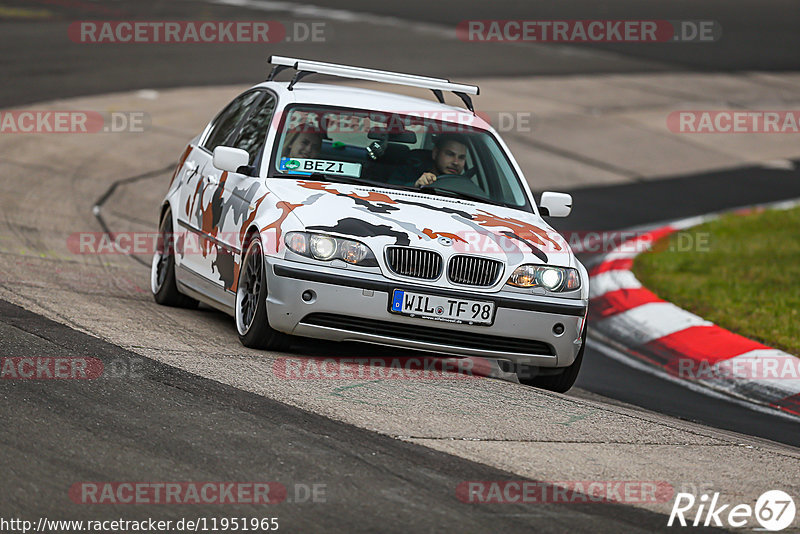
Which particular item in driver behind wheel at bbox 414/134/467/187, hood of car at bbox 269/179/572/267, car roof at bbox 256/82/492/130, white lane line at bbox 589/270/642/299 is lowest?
white lane line at bbox 589/270/642/299

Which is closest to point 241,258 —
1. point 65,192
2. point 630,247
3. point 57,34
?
point 65,192

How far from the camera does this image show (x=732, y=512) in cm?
536

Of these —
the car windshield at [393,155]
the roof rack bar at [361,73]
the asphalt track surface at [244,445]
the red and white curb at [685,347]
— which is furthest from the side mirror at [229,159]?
the red and white curb at [685,347]

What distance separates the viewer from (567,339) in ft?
25.0

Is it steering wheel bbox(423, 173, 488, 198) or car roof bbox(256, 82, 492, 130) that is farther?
car roof bbox(256, 82, 492, 130)

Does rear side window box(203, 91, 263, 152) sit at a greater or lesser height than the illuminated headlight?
greater

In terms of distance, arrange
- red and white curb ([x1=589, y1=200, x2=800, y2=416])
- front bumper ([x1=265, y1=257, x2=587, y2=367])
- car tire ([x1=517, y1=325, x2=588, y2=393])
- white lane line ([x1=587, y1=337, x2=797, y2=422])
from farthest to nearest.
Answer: red and white curb ([x1=589, y1=200, x2=800, y2=416])
white lane line ([x1=587, y1=337, x2=797, y2=422])
car tire ([x1=517, y1=325, x2=588, y2=393])
front bumper ([x1=265, y1=257, x2=587, y2=367])

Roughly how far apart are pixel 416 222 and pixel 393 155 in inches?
→ 40.5

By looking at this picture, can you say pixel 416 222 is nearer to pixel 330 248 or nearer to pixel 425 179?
pixel 330 248

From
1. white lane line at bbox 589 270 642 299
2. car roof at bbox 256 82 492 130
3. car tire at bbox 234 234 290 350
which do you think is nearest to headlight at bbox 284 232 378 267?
car tire at bbox 234 234 290 350

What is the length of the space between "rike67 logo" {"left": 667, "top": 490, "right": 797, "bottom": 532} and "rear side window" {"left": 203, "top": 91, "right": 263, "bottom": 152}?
4710mm

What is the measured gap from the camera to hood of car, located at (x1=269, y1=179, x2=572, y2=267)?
7363 mm

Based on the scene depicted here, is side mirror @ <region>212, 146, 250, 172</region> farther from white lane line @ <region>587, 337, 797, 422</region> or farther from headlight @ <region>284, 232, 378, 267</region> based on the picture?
white lane line @ <region>587, 337, 797, 422</region>

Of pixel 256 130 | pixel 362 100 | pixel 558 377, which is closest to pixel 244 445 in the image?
pixel 558 377
